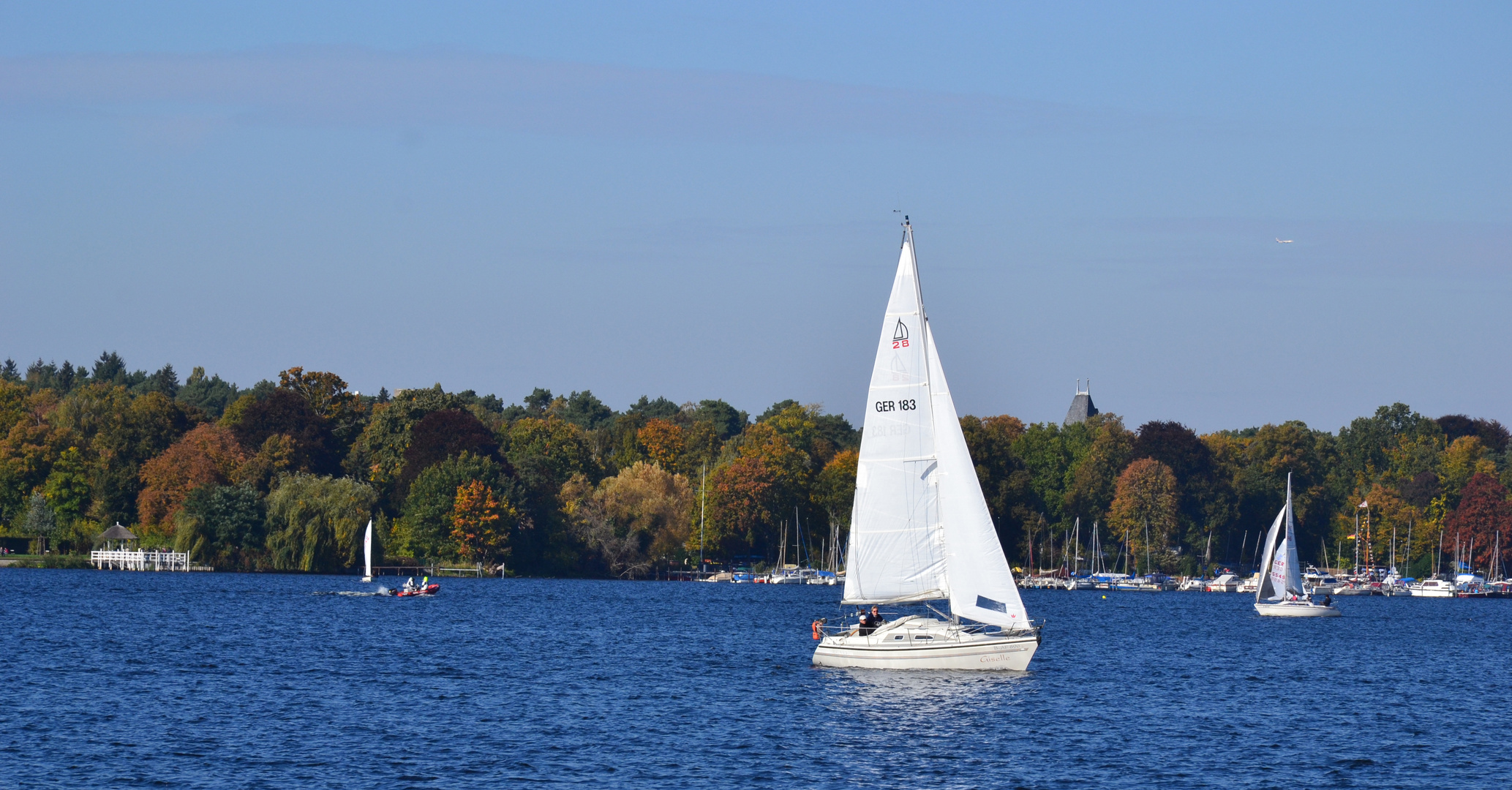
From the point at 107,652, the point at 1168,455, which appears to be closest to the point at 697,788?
the point at 107,652

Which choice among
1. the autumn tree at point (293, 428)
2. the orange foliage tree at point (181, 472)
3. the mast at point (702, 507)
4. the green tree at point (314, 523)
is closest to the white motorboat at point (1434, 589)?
the mast at point (702, 507)

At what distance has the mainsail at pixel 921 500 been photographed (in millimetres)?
45844

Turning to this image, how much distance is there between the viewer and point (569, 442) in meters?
150

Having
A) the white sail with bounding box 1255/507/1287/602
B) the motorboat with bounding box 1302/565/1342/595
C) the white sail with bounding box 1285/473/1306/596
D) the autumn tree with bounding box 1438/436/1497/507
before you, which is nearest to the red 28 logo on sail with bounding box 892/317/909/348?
the white sail with bounding box 1255/507/1287/602

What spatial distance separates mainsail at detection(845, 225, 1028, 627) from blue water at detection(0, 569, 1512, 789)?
9.49 feet

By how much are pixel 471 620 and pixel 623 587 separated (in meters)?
42.8

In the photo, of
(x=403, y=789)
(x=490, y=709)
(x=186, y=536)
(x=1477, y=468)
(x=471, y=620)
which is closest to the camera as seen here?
(x=403, y=789)

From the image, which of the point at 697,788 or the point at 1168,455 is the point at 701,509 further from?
the point at 697,788

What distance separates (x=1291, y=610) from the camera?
96.5 metres

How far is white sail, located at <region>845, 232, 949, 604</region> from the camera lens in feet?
150

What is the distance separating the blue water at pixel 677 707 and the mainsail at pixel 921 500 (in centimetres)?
289

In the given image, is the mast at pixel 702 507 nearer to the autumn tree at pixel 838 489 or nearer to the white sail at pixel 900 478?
the autumn tree at pixel 838 489

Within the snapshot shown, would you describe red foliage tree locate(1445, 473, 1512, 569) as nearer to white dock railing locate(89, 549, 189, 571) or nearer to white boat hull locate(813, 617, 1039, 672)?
white dock railing locate(89, 549, 189, 571)

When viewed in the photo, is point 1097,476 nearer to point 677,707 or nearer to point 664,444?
point 664,444
